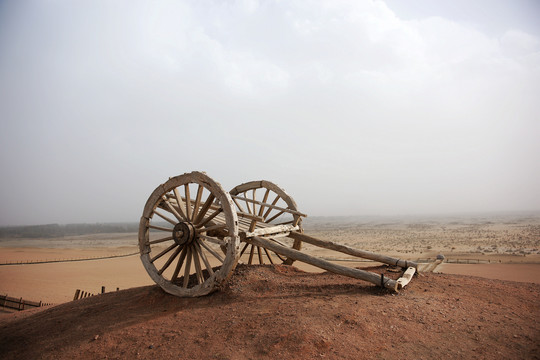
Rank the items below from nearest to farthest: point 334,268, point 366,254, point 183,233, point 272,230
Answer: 1. point 334,268
2. point 183,233
3. point 366,254
4. point 272,230

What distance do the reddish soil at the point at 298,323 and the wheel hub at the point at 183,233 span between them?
3.17 feet

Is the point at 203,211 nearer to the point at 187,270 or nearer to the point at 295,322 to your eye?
the point at 187,270

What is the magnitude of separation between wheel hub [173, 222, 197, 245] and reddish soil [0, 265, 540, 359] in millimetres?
968

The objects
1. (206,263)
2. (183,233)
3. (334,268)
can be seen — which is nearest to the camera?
(334,268)

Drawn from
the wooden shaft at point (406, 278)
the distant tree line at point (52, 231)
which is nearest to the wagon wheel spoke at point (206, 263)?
the wooden shaft at point (406, 278)

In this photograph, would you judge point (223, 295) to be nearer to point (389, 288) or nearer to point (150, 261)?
point (150, 261)

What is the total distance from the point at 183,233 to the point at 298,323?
265 centimetres

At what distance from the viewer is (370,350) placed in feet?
10.0

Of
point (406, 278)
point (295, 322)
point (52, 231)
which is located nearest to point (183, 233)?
point (295, 322)

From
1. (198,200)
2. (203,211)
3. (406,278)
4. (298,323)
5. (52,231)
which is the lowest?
(52,231)

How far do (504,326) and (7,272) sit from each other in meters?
22.6

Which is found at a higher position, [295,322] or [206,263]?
[206,263]

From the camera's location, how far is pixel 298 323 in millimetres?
3543

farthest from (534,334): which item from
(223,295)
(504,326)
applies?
(223,295)
